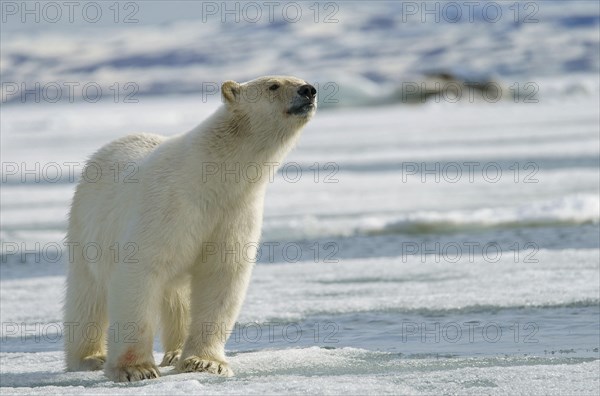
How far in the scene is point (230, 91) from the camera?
4641 mm

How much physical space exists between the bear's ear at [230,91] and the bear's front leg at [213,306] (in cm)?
67

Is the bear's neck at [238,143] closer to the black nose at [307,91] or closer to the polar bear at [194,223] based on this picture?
the polar bear at [194,223]

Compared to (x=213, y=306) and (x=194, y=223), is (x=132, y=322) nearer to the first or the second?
(x=213, y=306)

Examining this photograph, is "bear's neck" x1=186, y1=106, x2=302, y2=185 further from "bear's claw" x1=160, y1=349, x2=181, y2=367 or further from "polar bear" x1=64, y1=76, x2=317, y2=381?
"bear's claw" x1=160, y1=349, x2=181, y2=367

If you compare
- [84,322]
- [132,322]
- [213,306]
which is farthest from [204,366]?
[84,322]

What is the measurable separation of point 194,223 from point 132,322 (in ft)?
1.51

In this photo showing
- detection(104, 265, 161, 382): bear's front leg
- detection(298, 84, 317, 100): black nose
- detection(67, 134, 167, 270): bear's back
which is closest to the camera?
detection(104, 265, 161, 382): bear's front leg

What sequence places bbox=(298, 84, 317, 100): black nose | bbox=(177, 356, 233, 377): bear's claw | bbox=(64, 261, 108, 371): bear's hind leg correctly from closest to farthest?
A: 1. bbox=(177, 356, 233, 377): bear's claw
2. bbox=(298, 84, 317, 100): black nose
3. bbox=(64, 261, 108, 371): bear's hind leg

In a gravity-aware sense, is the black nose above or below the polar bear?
above

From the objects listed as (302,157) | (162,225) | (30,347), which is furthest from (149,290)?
(302,157)

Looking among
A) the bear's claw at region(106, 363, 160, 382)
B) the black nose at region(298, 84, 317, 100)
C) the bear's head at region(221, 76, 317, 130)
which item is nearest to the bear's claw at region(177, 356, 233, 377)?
the bear's claw at region(106, 363, 160, 382)

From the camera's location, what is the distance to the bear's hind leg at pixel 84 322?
500cm

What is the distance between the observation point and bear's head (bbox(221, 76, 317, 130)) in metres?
4.58

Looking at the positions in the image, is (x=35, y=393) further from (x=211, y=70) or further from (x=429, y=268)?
(x=211, y=70)
